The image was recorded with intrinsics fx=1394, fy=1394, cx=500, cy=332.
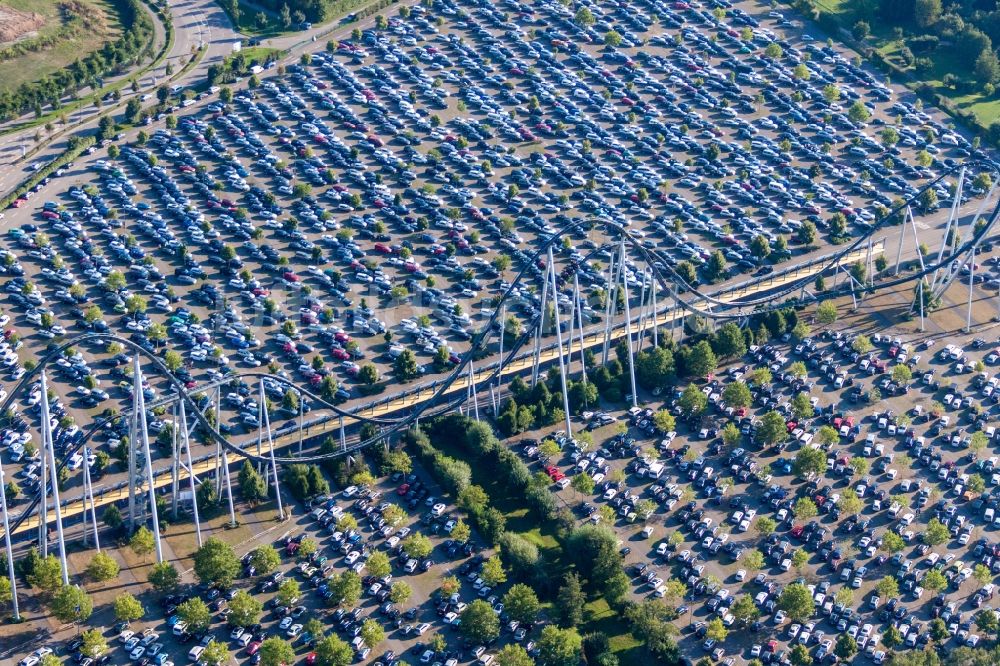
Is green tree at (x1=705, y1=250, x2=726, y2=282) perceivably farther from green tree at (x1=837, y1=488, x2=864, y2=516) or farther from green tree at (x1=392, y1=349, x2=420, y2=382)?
green tree at (x1=392, y1=349, x2=420, y2=382)

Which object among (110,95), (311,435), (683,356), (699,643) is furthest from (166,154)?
(699,643)

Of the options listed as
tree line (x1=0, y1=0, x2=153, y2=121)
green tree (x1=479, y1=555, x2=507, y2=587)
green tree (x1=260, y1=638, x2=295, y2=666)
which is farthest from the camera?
tree line (x1=0, y1=0, x2=153, y2=121)

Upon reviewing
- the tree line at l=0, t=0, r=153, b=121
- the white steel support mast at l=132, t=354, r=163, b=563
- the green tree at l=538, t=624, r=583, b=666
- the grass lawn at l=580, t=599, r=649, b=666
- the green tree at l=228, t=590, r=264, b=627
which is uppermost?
the tree line at l=0, t=0, r=153, b=121

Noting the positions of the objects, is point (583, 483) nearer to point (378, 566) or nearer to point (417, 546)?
point (417, 546)

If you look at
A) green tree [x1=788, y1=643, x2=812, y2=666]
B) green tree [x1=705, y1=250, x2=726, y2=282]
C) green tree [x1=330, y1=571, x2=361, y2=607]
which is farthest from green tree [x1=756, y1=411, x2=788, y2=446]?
green tree [x1=330, y1=571, x2=361, y2=607]

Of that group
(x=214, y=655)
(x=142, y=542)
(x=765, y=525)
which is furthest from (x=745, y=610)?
(x=142, y=542)

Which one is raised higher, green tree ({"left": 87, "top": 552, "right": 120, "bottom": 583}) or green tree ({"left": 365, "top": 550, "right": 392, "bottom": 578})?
green tree ({"left": 87, "top": 552, "right": 120, "bottom": 583})

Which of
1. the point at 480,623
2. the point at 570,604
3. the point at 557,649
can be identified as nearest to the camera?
the point at 557,649

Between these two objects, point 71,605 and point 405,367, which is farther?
point 405,367
